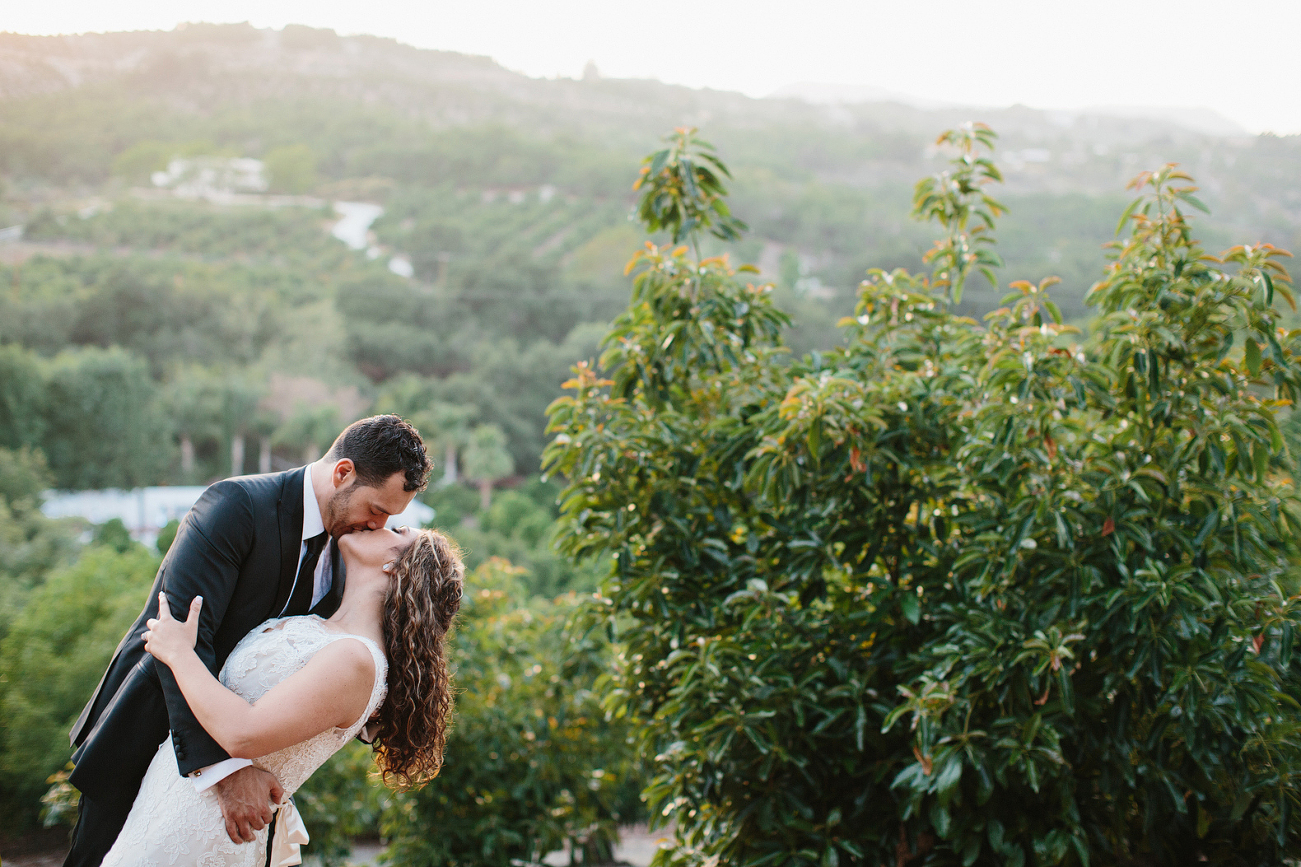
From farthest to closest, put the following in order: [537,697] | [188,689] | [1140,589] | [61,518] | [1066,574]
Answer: [61,518] < [537,697] < [1066,574] < [1140,589] < [188,689]

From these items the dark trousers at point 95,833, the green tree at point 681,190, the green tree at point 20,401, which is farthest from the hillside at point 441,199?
the dark trousers at point 95,833

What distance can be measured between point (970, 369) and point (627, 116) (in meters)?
36.2

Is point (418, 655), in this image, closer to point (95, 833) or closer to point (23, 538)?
point (95, 833)

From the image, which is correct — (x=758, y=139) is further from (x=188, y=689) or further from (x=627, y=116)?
(x=188, y=689)

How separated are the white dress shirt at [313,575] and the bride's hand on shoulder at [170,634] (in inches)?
7.6

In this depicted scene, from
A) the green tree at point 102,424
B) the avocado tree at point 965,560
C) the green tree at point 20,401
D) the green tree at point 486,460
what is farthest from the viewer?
the green tree at point 486,460

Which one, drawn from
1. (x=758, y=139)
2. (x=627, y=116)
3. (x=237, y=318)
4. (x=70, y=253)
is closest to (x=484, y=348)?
(x=237, y=318)

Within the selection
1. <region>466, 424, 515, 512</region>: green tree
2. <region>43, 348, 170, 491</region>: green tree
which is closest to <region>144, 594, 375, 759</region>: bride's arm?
<region>43, 348, 170, 491</region>: green tree

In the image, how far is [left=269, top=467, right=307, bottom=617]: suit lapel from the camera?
4.92ft

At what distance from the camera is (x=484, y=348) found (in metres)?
23.0

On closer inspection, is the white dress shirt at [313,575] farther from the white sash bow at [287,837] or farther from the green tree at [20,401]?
the green tree at [20,401]

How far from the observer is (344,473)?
150cm

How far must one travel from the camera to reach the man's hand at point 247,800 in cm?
138

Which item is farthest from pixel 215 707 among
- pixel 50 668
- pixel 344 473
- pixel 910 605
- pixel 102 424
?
pixel 102 424
